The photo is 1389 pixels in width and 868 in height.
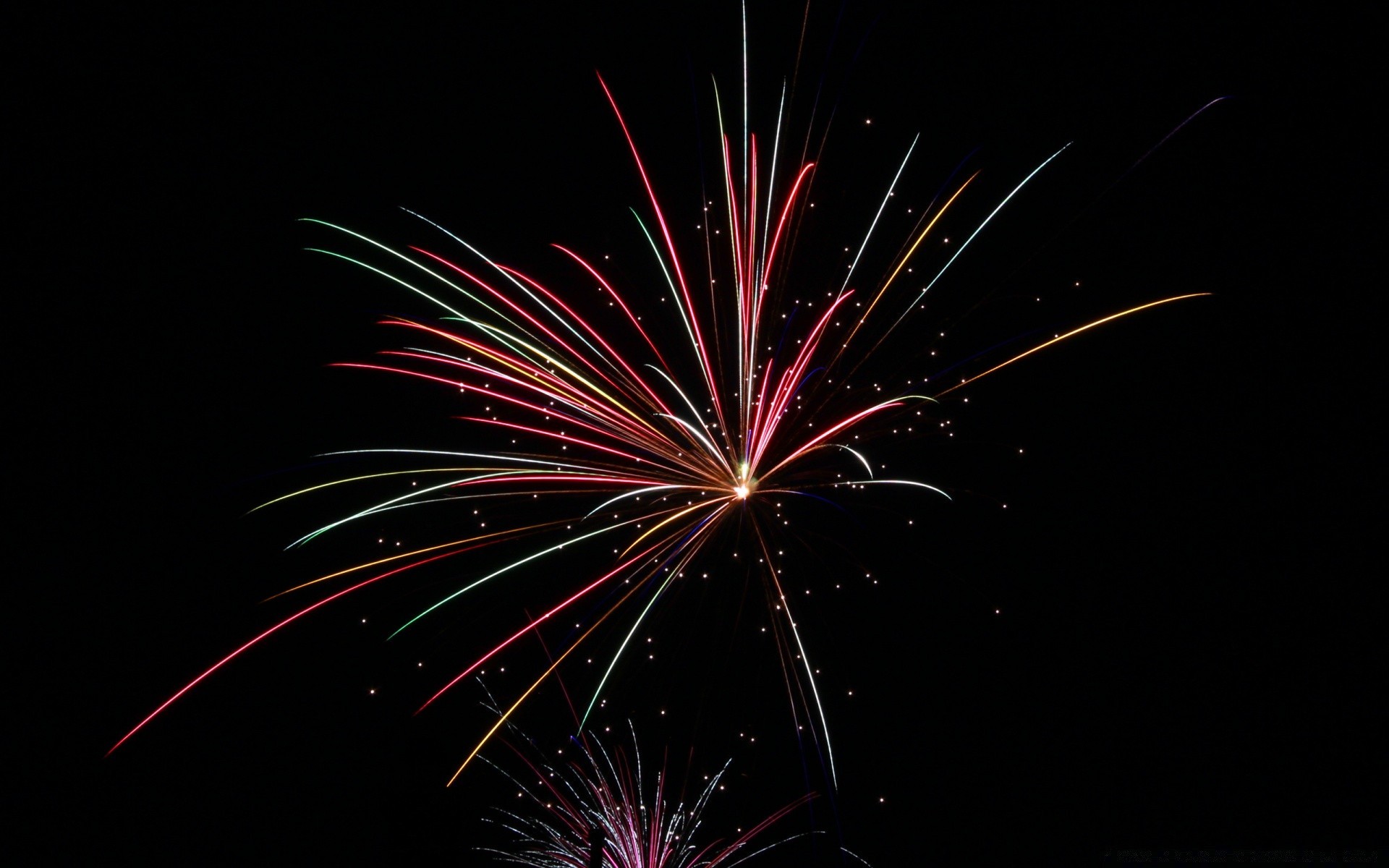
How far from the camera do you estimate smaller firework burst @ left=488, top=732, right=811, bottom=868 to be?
8.86 meters

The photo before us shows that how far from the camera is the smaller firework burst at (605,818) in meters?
8.86

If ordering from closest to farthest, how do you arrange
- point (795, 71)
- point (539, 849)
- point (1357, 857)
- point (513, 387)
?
point (795, 71) → point (513, 387) → point (1357, 857) → point (539, 849)

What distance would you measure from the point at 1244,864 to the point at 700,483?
7.00 m

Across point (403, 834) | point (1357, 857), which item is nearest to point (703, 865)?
point (403, 834)

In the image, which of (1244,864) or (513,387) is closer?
(513,387)

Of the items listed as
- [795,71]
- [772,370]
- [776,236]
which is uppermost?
[795,71]

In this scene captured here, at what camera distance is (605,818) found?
29.3 ft

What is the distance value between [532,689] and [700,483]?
2.19 m

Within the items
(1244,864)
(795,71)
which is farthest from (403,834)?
(1244,864)

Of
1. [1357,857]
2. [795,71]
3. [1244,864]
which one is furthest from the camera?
[1244,864]

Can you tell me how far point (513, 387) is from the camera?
746 cm

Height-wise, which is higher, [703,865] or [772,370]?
[772,370]

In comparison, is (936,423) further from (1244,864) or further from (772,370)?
(1244,864)

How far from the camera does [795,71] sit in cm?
685
